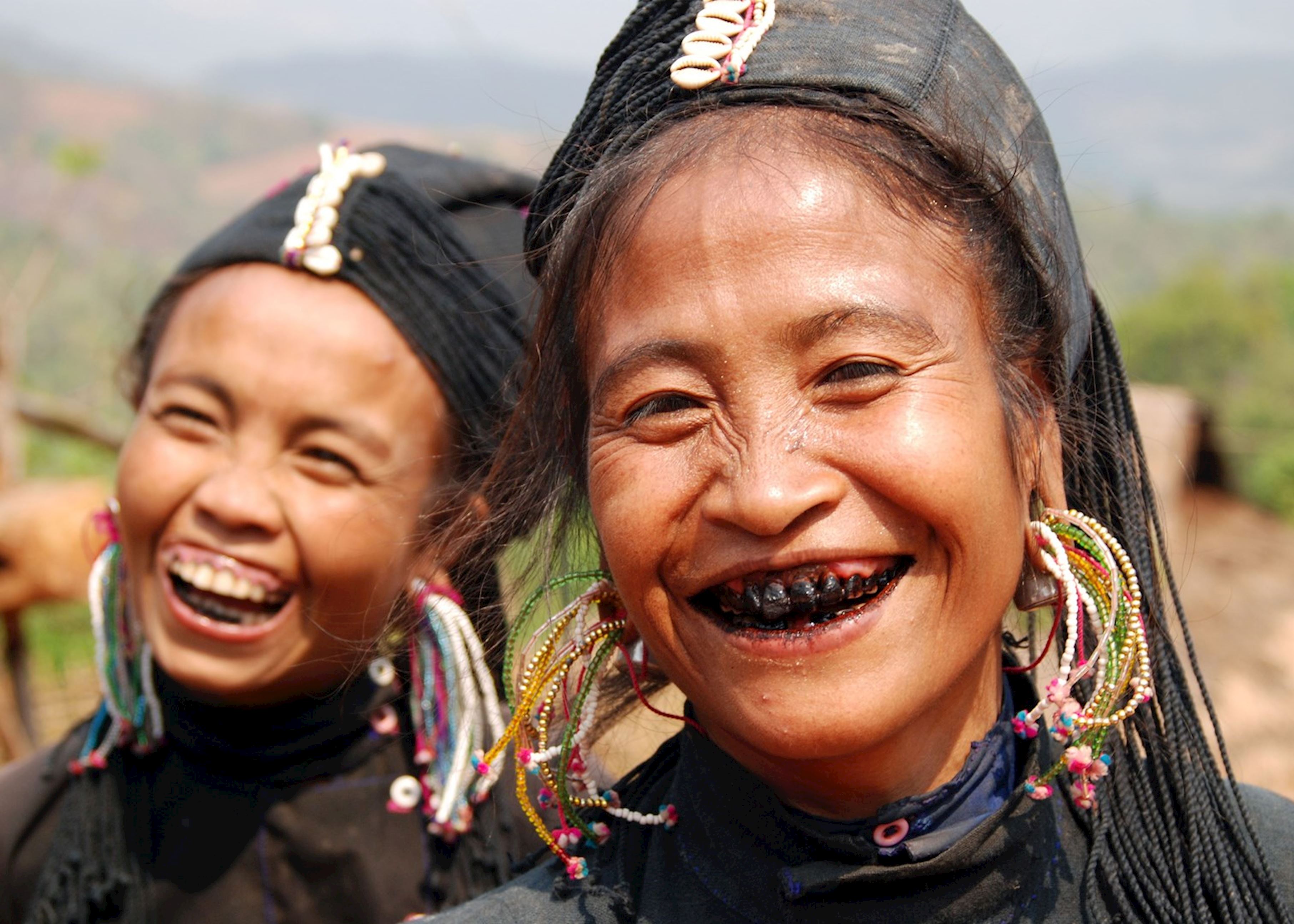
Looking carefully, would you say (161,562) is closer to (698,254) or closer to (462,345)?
(462,345)

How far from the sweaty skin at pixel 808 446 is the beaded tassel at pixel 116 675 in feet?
5.21

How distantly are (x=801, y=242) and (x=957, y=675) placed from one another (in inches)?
22.5

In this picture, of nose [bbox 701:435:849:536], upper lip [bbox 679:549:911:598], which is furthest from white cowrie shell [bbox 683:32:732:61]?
upper lip [bbox 679:549:911:598]

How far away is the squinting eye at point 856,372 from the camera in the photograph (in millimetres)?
1504

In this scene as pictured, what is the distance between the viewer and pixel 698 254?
1.52 metres

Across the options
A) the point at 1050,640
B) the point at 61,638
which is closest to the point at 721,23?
the point at 1050,640

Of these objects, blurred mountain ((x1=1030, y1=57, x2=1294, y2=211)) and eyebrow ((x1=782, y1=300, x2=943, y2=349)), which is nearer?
eyebrow ((x1=782, y1=300, x2=943, y2=349))

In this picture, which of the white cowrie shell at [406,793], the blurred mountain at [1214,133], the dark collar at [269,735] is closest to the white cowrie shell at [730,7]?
the dark collar at [269,735]

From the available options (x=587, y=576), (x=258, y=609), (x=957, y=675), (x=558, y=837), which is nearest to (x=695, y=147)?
(x=587, y=576)

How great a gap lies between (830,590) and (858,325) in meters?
0.32

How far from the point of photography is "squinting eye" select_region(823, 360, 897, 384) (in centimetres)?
150

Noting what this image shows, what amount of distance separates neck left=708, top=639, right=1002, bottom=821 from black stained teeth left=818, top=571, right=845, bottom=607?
206 mm

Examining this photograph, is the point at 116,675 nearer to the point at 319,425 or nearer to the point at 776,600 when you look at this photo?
the point at 319,425

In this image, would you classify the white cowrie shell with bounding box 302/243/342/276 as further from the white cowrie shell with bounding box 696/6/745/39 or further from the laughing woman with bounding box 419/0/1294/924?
the white cowrie shell with bounding box 696/6/745/39
